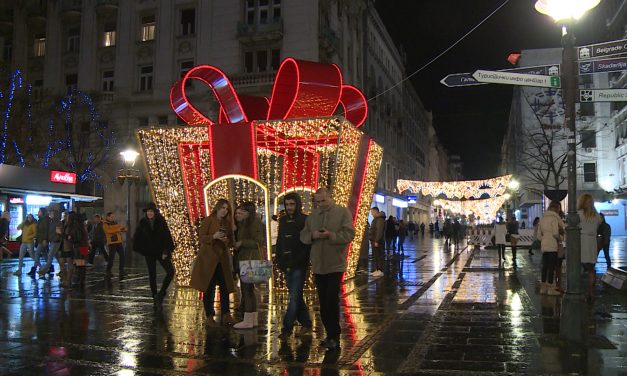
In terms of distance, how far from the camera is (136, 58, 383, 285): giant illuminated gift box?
10.7m

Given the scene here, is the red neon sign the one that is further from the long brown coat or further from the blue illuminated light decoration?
the long brown coat

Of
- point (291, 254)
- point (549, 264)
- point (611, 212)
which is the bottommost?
point (549, 264)

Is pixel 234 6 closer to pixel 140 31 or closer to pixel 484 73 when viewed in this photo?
pixel 140 31

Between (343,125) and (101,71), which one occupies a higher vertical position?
(101,71)

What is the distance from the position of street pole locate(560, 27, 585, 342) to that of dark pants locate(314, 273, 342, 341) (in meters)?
2.72

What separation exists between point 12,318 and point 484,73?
748cm

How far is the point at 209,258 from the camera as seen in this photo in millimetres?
7441

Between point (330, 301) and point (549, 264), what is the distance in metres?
5.91

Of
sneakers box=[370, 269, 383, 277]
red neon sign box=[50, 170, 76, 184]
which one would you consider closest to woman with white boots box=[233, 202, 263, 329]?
sneakers box=[370, 269, 383, 277]

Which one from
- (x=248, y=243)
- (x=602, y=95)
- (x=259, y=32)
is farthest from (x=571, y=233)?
(x=259, y=32)

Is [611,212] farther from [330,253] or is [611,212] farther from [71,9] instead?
[330,253]

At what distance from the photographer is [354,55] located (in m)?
36.0

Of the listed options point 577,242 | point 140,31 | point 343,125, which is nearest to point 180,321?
point 343,125

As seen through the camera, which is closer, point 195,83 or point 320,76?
point 320,76
